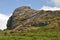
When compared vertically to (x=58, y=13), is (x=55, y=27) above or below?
below

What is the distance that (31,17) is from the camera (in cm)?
19888

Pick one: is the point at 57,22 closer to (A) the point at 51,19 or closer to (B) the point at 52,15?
(A) the point at 51,19

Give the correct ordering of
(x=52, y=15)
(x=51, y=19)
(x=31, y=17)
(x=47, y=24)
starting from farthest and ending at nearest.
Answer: (x=31, y=17), (x=52, y=15), (x=51, y=19), (x=47, y=24)

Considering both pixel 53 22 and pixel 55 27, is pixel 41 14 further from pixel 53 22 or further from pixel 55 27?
pixel 55 27

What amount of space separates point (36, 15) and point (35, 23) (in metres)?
29.8

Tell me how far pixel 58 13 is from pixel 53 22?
1234 inches

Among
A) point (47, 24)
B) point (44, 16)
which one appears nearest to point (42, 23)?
point (47, 24)

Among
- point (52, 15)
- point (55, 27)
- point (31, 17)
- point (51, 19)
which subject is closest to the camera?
point (55, 27)

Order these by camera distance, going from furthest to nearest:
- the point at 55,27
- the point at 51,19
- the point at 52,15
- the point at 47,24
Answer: the point at 52,15 < the point at 51,19 < the point at 47,24 < the point at 55,27

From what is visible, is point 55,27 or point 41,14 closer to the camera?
point 55,27

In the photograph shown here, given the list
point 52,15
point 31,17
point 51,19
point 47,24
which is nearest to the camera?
point 47,24

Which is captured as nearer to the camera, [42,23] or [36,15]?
[42,23]

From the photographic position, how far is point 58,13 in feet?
628

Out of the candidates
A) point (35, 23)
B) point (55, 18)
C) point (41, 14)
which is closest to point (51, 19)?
point (55, 18)
